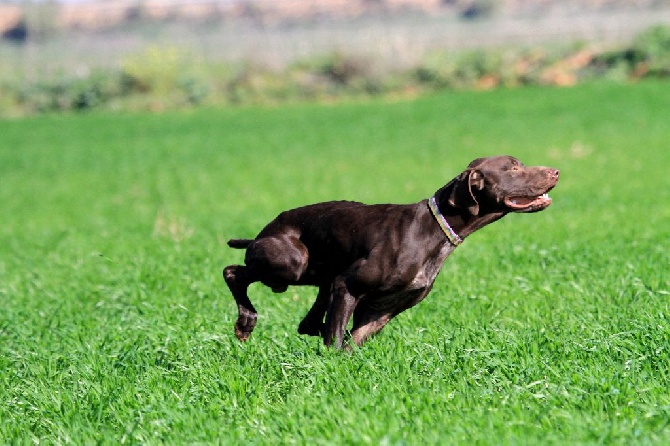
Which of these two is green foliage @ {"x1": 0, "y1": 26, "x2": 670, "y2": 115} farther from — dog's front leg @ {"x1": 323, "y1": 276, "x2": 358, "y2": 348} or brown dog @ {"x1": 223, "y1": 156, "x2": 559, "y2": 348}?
dog's front leg @ {"x1": 323, "y1": 276, "x2": 358, "y2": 348}

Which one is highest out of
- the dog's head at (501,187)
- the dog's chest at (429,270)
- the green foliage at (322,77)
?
the dog's head at (501,187)

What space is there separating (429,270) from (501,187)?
0.62 metres

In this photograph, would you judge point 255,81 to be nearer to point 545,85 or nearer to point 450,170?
point 545,85

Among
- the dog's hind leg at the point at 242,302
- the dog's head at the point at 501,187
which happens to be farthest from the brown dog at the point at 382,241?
the dog's hind leg at the point at 242,302

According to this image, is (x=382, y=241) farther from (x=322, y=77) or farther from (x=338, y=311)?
(x=322, y=77)

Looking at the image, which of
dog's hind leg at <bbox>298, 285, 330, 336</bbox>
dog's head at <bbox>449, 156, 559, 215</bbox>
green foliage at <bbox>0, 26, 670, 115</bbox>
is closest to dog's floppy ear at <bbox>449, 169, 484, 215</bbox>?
dog's head at <bbox>449, 156, 559, 215</bbox>

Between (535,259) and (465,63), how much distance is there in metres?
34.7

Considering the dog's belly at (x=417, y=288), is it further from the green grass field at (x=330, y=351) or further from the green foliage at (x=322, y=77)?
the green foliage at (x=322, y=77)

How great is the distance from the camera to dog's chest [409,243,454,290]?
5.75 metres

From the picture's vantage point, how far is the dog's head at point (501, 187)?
18.8 feet

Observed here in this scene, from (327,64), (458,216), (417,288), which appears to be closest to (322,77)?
(327,64)

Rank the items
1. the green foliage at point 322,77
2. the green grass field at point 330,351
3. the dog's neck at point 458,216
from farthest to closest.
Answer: the green foliage at point 322,77, the dog's neck at point 458,216, the green grass field at point 330,351

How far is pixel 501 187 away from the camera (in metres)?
5.73

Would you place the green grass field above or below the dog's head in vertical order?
below
